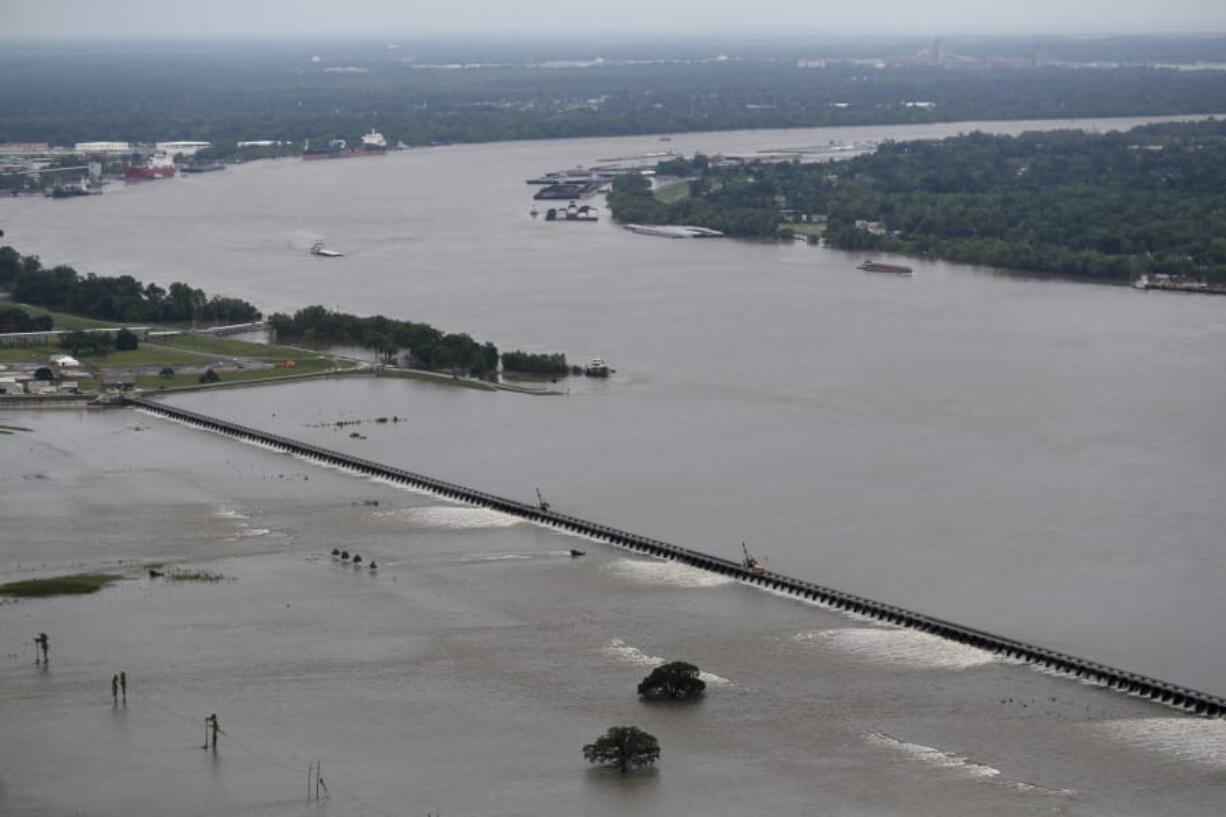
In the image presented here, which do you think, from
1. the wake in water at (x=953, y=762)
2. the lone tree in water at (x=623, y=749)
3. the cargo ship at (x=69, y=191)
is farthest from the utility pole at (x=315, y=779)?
the cargo ship at (x=69, y=191)

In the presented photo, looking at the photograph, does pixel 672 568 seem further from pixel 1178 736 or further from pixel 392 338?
pixel 392 338

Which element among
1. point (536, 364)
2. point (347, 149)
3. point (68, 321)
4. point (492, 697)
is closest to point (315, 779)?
point (492, 697)

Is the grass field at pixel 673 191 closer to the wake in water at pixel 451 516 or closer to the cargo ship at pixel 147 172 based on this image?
the cargo ship at pixel 147 172

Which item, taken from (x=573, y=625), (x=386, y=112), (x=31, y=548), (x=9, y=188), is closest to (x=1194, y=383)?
(x=573, y=625)

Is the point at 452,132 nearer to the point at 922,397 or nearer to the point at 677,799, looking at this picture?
the point at 922,397

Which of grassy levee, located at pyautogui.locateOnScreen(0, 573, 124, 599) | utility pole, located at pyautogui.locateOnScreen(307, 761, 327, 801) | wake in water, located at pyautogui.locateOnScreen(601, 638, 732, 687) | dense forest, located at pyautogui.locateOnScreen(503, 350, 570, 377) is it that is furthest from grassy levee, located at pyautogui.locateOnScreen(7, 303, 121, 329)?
utility pole, located at pyautogui.locateOnScreen(307, 761, 327, 801)

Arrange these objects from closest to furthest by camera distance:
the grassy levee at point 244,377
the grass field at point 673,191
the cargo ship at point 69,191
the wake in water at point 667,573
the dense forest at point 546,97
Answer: the wake in water at point 667,573 < the grassy levee at point 244,377 < the grass field at point 673,191 < the cargo ship at point 69,191 < the dense forest at point 546,97
